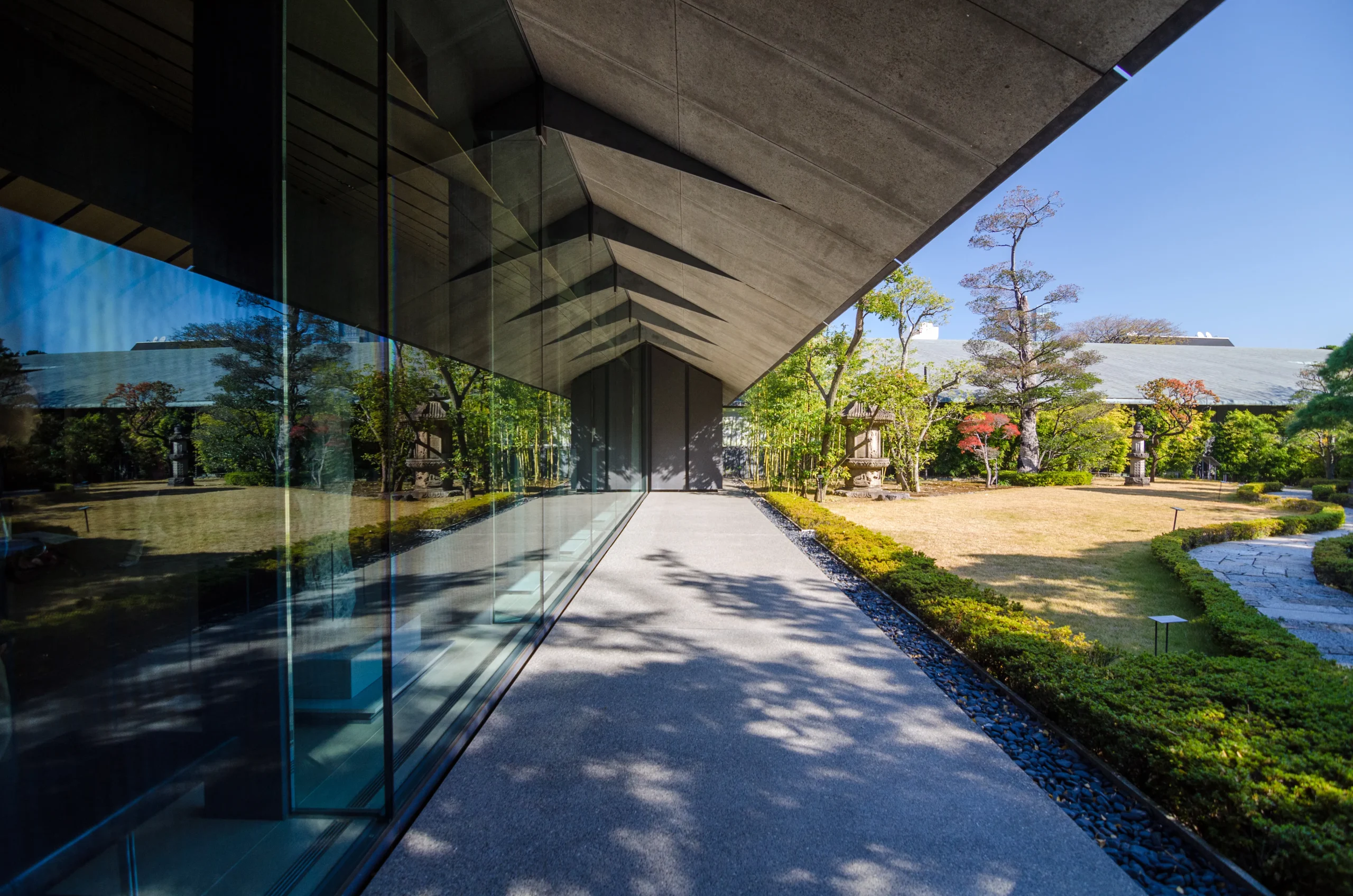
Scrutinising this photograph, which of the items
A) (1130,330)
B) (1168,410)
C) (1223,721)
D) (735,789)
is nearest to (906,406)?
(1168,410)

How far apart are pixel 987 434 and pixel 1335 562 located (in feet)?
51.8

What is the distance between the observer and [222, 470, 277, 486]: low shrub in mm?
1386

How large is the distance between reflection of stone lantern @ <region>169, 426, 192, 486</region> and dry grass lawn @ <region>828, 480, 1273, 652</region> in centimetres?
541

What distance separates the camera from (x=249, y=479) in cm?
145

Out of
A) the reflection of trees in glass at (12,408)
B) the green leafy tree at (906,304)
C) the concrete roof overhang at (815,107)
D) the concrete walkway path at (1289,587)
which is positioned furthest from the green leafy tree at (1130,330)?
the reflection of trees in glass at (12,408)

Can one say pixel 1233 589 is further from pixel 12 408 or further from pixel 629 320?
pixel 12 408

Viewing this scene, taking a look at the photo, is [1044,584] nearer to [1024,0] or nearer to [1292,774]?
[1292,774]

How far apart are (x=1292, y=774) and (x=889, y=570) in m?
3.80

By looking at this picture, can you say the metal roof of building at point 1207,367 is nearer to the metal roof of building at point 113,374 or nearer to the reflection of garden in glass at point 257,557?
the reflection of garden in glass at point 257,557

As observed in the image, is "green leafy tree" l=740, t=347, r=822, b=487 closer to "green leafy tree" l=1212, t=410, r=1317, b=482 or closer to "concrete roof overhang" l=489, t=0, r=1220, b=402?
"concrete roof overhang" l=489, t=0, r=1220, b=402

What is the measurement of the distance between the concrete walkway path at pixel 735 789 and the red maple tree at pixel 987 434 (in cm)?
1773

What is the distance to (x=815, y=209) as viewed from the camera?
3756 mm

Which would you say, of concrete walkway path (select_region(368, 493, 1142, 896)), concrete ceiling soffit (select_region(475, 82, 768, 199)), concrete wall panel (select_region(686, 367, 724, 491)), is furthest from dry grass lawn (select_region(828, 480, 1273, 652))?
concrete ceiling soffit (select_region(475, 82, 768, 199))

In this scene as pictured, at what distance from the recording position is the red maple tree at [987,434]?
65.4 feet
